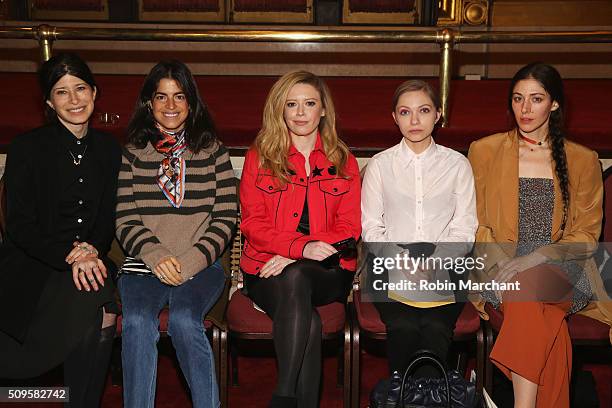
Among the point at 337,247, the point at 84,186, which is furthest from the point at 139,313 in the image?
the point at 337,247

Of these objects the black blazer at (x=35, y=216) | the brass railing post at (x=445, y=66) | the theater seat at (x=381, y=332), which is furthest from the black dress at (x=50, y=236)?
the brass railing post at (x=445, y=66)

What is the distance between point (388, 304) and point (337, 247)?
1.02 ft

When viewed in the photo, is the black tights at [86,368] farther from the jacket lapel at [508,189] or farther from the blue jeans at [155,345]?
the jacket lapel at [508,189]

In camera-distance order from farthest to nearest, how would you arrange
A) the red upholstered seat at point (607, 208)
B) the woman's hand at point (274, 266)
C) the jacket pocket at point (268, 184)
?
1. the red upholstered seat at point (607, 208)
2. the jacket pocket at point (268, 184)
3. the woman's hand at point (274, 266)

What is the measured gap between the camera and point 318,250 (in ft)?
9.59

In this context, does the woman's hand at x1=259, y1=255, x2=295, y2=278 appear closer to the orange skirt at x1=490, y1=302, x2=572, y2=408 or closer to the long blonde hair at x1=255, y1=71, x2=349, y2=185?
the long blonde hair at x1=255, y1=71, x2=349, y2=185

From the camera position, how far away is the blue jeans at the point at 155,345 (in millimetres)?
2744

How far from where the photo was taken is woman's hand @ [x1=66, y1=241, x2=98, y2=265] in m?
2.88

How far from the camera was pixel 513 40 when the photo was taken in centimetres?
381

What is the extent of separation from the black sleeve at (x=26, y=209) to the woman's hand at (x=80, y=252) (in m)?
0.03

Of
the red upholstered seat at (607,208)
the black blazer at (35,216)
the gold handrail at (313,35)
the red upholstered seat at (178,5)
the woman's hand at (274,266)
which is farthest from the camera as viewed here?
the red upholstered seat at (178,5)

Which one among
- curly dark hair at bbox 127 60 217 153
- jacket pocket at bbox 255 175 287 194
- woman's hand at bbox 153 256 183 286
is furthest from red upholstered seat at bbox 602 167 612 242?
woman's hand at bbox 153 256 183 286

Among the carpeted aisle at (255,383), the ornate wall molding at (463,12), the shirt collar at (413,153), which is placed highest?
the ornate wall molding at (463,12)

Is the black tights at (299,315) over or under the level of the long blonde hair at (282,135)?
under
